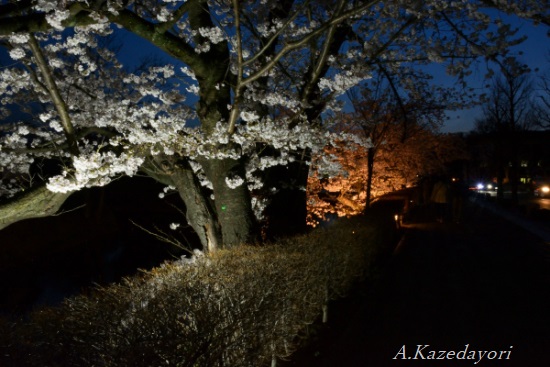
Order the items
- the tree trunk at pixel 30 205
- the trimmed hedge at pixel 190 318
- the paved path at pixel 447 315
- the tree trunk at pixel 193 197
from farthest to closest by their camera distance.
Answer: the tree trunk at pixel 193 197
the tree trunk at pixel 30 205
the paved path at pixel 447 315
the trimmed hedge at pixel 190 318

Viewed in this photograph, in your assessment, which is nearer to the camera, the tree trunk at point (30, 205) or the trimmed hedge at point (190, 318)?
the trimmed hedge at point (190, 318)

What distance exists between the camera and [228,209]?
784 cm

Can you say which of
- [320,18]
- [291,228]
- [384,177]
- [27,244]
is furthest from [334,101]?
[27,244]

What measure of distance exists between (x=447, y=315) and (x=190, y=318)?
15.5 feet

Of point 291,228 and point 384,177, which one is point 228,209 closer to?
point 291,228

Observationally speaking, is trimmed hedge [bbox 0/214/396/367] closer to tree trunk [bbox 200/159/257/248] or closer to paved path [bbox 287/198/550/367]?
paved path [bbox 287/198/550/367]

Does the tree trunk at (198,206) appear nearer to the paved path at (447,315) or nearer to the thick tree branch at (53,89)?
the thick tree branch at (53,89)

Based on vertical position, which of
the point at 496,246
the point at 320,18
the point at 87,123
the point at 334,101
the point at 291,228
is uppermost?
the point at 320,18

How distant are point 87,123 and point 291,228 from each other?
4.80m

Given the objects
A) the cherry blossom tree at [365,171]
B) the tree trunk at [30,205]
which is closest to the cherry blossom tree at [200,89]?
the tree trunk at [30,205]

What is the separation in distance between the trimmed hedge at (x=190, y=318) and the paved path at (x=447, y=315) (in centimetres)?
79

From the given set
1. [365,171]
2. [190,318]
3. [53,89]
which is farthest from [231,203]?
[365,171]

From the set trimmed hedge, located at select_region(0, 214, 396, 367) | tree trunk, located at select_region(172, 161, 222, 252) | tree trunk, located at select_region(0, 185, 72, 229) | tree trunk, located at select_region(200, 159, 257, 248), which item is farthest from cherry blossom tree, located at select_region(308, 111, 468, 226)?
trimmed hedge, located at select_region(0, 214, 396, 367)

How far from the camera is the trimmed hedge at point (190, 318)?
9.37 ft
